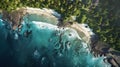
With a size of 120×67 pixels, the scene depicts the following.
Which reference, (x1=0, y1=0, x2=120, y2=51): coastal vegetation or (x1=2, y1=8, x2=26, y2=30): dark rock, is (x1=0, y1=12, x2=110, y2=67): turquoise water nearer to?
(x1=2, y1=8, x2=26, y2=30): dark rock

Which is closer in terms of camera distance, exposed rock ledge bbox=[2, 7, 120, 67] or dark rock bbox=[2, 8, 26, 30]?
exposed rock ledge bbox=[2, 7, 120, 67]

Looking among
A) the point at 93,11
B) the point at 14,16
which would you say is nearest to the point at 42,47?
the point at 14,16

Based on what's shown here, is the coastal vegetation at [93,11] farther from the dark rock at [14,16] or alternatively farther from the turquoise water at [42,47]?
the turquoise water at [42,47]

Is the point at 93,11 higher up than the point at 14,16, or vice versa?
the point at 93,11

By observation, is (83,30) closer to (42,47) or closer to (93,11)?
(93,11)

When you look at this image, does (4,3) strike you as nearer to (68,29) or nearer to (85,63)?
(68,29)

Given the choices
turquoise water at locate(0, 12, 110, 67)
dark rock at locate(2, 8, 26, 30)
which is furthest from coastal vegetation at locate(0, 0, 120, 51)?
turquoise water at locate(0, 12, 110, 67)

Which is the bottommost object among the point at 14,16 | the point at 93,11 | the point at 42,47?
the point at 42,47
